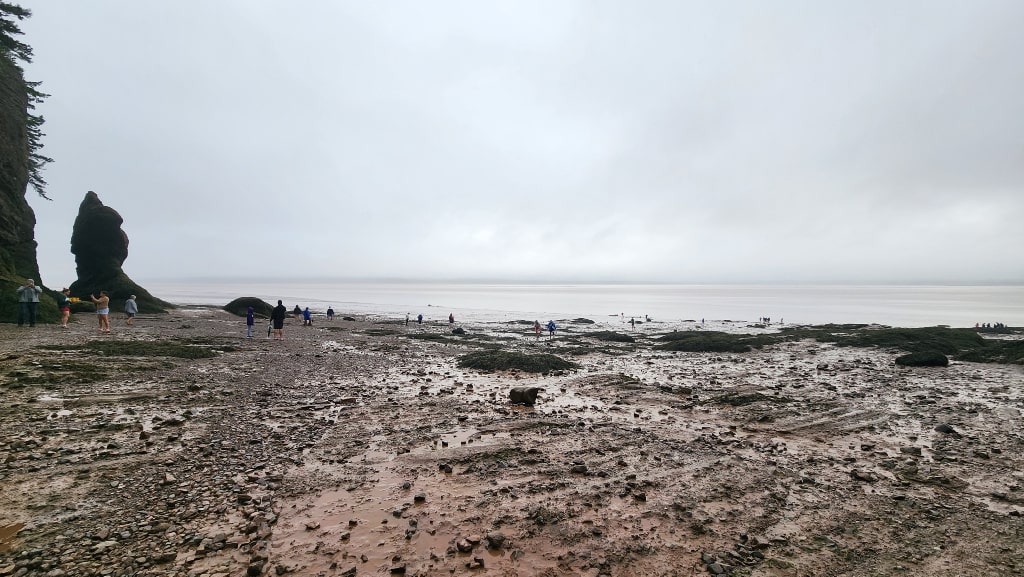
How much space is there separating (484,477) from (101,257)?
176 ft

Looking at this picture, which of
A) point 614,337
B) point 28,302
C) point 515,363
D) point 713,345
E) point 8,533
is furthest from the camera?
point 614,337

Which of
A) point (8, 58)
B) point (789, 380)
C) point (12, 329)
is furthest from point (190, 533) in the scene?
point (8, 58)

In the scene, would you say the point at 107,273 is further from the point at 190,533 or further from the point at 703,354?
the point at 703,354

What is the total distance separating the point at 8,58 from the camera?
1122 inches

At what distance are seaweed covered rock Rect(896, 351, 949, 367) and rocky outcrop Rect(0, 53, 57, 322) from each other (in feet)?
156

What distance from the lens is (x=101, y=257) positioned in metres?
41.4

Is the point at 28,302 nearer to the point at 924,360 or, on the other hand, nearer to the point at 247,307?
the point at 247,307

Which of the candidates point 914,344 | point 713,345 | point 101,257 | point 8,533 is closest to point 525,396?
point 8,533

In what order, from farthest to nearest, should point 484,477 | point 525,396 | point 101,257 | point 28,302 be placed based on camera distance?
point 101,257, point 28,302, point 525,396, point 484,477

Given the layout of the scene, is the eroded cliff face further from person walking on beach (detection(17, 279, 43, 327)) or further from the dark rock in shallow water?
the dark rock in shallow water

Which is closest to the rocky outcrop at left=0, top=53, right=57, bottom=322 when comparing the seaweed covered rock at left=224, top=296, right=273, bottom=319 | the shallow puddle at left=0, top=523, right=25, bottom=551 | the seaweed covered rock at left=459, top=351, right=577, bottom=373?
the seaweed covered rock at left=224, top=296, right=273, bottom=319

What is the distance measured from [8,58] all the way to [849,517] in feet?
164

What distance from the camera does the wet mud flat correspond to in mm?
5188

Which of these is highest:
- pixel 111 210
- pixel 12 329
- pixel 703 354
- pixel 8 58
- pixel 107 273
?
pixel 8 58
